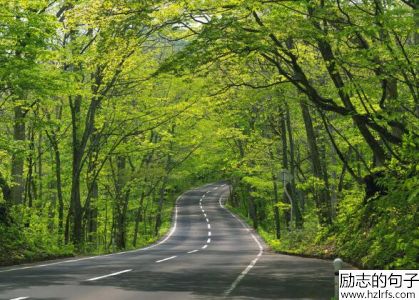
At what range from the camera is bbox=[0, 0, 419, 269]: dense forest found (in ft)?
37.1

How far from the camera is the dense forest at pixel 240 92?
37.1 feet

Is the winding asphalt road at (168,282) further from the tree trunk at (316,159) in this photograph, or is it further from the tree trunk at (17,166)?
the tree trunk at (17,166)

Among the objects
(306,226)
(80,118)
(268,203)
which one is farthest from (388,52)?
(268,203)

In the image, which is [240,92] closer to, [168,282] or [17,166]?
[17,166]

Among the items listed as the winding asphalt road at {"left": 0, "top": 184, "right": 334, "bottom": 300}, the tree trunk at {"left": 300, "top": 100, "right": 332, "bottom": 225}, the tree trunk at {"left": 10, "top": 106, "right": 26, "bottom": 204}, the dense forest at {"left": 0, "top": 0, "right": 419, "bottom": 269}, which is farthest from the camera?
the tree trunk at {"left": 300, "top": 100, "right": 332, "bottom": 225}

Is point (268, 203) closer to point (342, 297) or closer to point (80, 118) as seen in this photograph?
point (80, 118)

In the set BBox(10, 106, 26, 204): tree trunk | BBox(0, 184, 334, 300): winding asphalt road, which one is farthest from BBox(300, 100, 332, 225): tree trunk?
BBox(10, 106, 26, 204): tree trunk

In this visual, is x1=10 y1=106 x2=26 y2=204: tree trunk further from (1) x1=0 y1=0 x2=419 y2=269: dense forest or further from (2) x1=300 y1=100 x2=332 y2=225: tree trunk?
(2) x1=300 y1=100 x2=332 y2=225: tree trunk

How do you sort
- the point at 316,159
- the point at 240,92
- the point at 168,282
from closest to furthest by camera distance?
the point at 168,282 → the point at 240,92 → the point at 316,159

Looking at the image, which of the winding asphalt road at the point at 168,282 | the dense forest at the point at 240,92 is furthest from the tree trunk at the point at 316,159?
the winding asphalt road at the point at 168,282

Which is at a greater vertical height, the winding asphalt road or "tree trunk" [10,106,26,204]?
"tree trunk" [10,106,26,204]

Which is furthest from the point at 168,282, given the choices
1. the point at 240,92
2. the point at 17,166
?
the point at 17,166

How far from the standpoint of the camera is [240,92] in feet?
67.3

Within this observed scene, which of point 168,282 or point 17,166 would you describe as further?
point 17,166
